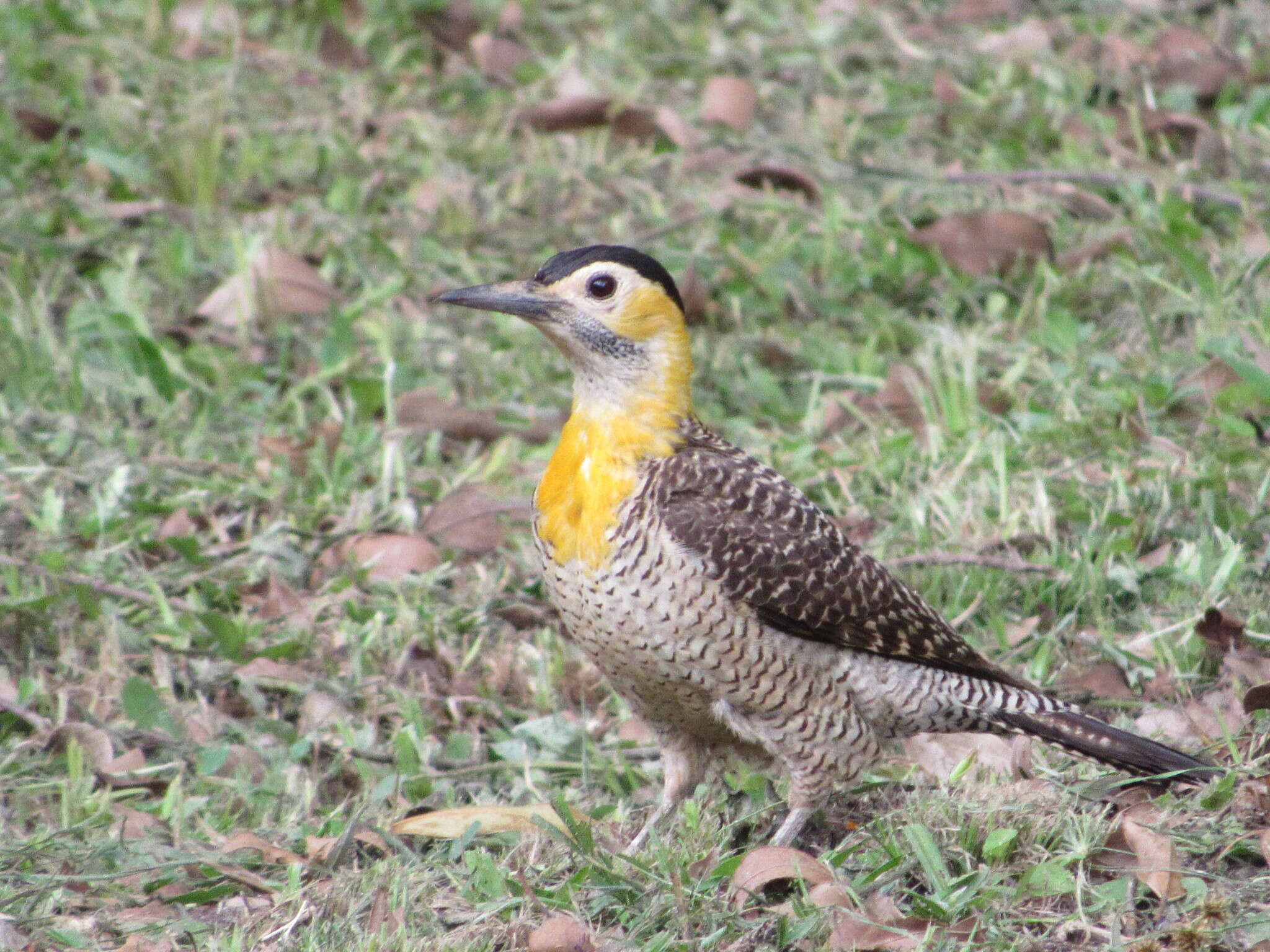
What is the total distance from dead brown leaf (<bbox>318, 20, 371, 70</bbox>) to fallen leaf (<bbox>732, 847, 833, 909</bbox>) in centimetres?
636

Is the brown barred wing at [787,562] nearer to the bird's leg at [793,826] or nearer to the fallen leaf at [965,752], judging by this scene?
the fallen leaf at [965,752]

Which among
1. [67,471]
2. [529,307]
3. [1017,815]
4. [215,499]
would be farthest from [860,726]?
[67,471]

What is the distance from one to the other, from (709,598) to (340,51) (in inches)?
235

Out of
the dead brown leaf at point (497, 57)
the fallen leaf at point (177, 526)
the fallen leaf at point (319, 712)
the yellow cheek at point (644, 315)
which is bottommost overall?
the fallen leaf at point (319, 712)

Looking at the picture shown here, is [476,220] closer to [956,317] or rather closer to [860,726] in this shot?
[956,317]

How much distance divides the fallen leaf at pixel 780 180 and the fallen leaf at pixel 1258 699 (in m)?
4.26

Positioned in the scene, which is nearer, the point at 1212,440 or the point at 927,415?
the point at 1212,440

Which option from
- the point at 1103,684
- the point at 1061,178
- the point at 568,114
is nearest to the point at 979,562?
the point at 1103,684

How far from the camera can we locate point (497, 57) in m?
9.41

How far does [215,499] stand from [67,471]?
54 centimetres

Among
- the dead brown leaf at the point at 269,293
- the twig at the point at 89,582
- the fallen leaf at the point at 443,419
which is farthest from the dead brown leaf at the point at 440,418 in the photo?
the twig at the point at 89,582

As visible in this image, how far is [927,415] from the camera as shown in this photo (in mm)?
6547

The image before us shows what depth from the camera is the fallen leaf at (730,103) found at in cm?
904

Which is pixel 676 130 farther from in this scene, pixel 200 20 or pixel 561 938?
pixel 561 938
